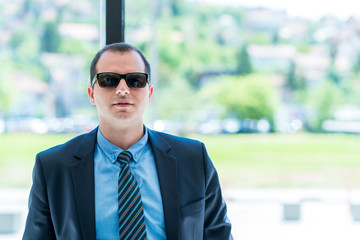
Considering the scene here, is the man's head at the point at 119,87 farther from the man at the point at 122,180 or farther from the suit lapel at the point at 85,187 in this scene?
the suit lapel at the point at 85,187

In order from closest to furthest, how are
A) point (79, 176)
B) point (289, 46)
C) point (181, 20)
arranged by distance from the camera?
point (79, 176) < point (289, 46) < point (181, 20)

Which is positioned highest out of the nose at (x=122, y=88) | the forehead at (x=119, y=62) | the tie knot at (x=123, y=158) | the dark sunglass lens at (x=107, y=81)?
the forehead at (x=119, y=62)

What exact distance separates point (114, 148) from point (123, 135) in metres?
0.05

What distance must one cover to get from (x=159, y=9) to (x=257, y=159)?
316 centimetres

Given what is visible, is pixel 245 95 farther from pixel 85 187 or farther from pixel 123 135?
pixel 85 187

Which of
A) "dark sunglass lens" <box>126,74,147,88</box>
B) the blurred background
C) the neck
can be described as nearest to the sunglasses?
"dark sunglass lens" <box>126,74,147,88</box>

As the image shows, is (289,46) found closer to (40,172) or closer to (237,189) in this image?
(237,189)

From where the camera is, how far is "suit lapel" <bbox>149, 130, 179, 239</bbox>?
4.41 ft

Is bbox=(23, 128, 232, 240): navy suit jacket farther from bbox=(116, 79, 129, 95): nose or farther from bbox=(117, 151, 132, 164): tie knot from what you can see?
bbox=(116, 79, 129, 95): nose

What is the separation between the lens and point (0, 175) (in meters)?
5.67

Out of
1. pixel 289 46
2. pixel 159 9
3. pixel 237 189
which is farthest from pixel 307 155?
pixel 159 9

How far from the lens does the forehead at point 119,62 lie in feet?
4.51

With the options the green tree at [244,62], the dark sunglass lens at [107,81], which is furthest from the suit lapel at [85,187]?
the green tree at [244,62]

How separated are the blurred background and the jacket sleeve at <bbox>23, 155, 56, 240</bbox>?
8.96ft
